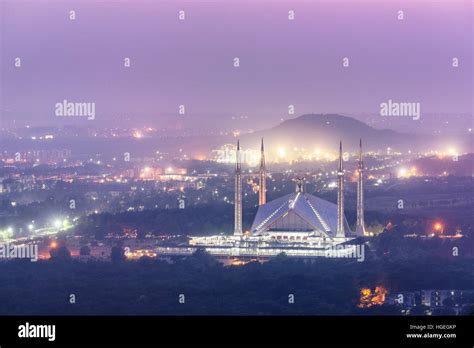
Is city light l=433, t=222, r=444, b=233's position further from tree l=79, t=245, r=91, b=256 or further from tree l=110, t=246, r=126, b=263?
tree l=79, t=245, r=91, b=256

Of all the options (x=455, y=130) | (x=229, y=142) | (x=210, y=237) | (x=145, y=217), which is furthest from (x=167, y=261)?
(x=455, y=130)

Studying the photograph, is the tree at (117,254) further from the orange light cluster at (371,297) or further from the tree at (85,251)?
the orange light cluster at (371,297)

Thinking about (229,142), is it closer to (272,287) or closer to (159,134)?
(159,134)

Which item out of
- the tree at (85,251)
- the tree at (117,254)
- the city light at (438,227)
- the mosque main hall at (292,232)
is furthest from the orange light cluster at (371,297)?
the city light at (438,227)

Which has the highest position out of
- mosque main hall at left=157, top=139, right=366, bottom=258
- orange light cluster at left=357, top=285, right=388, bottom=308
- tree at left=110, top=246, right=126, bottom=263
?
mosque main hall at left=157, top=139, right=366, bottom=258

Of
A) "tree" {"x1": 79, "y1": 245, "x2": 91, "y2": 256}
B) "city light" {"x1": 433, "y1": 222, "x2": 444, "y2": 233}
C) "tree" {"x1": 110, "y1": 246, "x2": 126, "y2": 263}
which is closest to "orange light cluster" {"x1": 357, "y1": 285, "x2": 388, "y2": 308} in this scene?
"tree" {"x1": 110, "y1": 246, "x2": 126, "y2": 263}

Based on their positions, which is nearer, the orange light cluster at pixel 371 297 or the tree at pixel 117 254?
the orange light cluster at pixel 371 297

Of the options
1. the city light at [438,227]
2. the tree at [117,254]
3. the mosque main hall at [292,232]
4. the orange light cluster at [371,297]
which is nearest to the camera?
the orange light cluster at [371,297]

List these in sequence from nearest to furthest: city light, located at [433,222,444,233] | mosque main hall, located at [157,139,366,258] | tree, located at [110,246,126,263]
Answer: tree, located at [110,246,126,263], mosque main hall, located at [157,139,366,258], city light, located at [433,222,444,233]

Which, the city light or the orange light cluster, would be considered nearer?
the orange light cluster
